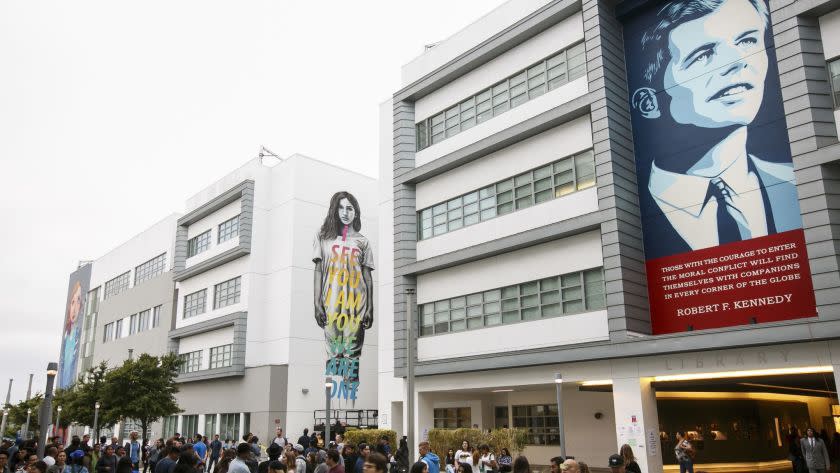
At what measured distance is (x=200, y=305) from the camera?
49.9 m

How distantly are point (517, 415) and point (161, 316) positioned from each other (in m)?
33.5

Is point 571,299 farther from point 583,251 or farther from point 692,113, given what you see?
point 692,113

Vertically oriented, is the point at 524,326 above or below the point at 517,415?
above

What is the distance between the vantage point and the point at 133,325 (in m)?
60.0

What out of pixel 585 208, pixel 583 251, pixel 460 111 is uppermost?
pixel 460 111

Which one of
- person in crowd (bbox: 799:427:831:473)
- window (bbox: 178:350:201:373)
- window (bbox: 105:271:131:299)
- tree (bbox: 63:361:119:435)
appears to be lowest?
person in crowd (bbox: 799:427:831:473)

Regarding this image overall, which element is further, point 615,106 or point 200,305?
point 200,305

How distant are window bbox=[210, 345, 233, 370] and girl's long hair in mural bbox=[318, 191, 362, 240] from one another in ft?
31.7

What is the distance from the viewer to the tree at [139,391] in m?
38.3

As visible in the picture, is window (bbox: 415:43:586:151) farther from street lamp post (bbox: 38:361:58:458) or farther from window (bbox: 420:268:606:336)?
street lamp post (bbox: 38:361:58:458)

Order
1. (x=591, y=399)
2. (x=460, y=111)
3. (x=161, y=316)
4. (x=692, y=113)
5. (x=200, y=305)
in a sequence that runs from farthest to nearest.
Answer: (x=161, y=316) < (x=200, y=305) < (x=460, y=111) < (x=591, y=399) < (x=692, y=113)

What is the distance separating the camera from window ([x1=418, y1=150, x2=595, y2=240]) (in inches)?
1058

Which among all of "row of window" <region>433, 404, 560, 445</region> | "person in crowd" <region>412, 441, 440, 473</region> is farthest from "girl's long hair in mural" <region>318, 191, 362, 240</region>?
"person in crowd" <region>412, 441, 440, 473</region>

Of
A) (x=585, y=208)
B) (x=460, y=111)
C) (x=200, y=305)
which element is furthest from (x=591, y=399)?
(x=200, y=305)
